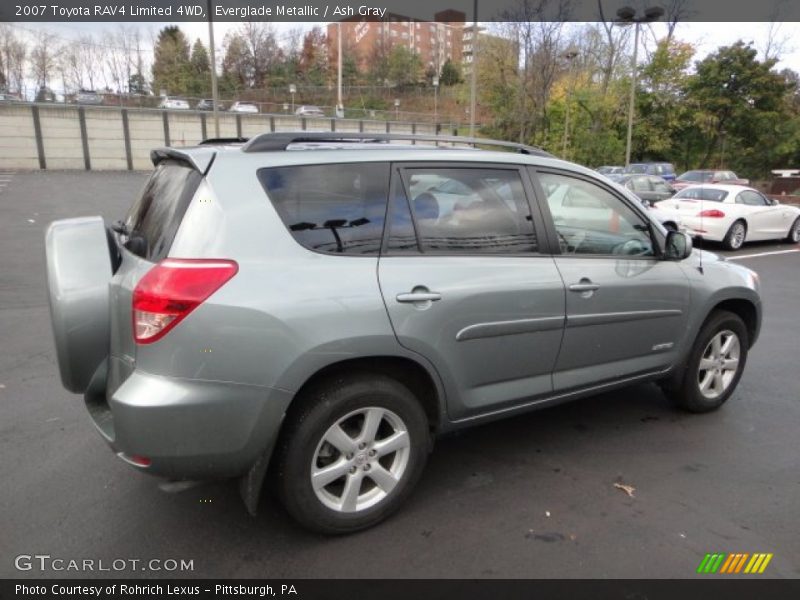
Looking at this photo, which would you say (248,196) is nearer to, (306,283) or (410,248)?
(306,283)

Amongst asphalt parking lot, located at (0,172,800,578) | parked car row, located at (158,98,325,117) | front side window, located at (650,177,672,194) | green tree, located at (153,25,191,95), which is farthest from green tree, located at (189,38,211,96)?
asphalt parking lot, located at (0,172,800,578)

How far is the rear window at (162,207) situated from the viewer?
2.47 metres

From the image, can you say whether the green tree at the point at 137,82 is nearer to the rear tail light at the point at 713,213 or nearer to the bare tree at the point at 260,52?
the bare tree at the point at 260,52

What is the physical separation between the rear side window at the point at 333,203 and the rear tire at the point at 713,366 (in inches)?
99.4

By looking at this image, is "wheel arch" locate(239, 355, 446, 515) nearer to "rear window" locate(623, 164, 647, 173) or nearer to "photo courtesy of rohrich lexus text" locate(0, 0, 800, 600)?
"photo courtesy of rohrich lexus text" locate(0, 0, 800, 600)

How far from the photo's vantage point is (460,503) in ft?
9.91

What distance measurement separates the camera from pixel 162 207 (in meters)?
2.69

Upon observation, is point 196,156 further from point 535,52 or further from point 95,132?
point 95,132

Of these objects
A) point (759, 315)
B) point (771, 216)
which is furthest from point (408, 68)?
A: point (759, 315)

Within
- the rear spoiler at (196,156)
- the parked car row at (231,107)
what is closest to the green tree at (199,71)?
the parked car row at (231,107)

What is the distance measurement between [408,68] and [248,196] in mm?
85914

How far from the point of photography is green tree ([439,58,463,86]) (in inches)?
3027

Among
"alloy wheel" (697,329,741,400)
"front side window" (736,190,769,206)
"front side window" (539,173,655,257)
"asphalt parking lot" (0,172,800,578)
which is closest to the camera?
"asphalt parking lot" (0,172,800,578)

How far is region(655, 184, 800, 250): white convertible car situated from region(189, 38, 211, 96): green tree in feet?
226
